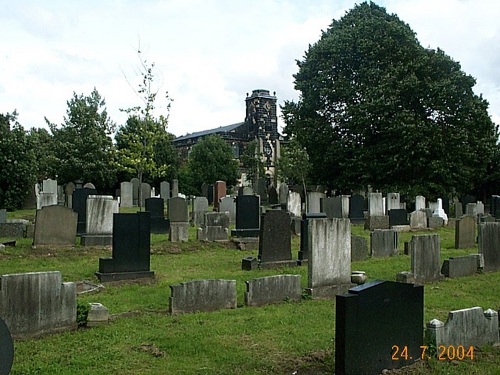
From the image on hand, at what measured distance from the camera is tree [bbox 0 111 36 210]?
3016 centimetres

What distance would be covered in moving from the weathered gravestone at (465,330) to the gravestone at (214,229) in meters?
10.6

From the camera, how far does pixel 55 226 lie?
564 inches

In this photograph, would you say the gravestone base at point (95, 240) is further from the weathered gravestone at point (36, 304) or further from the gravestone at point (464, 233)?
the gravestone at point (464, 233)

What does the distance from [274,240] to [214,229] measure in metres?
4.29

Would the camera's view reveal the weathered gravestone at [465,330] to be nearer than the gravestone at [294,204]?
Yes

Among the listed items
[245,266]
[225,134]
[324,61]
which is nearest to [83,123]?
[324,61]

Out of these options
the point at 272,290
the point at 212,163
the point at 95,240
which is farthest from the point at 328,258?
the point at 212,163

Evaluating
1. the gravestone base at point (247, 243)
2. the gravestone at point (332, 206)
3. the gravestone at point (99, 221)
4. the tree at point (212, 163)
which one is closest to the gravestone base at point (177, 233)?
the gravestone base at point (247, 243)

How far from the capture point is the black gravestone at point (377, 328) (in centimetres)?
536

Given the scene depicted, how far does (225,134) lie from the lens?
72.1 metres

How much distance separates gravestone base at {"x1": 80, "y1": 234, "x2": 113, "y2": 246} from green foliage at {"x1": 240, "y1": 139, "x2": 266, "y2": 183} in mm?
45915

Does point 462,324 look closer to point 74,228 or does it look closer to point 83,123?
point 74,228

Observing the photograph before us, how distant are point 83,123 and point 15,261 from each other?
108 ft

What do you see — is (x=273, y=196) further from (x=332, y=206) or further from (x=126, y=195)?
(x=332, y=206)
